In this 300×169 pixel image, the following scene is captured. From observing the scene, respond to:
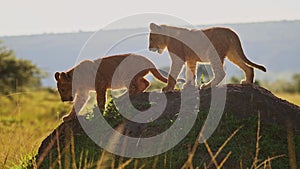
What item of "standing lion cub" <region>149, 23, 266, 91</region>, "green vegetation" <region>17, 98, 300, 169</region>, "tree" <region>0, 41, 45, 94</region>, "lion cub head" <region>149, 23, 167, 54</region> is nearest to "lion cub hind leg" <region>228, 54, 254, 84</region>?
"standing lion cub" <region>149, 23, 266, 91</region>

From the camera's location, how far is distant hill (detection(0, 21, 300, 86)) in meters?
8.84

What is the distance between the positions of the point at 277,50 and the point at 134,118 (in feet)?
253

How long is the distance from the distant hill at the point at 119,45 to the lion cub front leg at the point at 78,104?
0.56 m

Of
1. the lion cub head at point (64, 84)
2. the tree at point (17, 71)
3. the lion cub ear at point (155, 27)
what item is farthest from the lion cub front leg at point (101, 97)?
the tree at point (17, 71)

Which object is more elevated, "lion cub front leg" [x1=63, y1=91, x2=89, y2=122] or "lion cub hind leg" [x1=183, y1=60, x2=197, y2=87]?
"lion cub hind leg" [x1=183, y1=60, x2=197, y2=87]

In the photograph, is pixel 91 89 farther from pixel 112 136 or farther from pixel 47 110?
pixel 47 110

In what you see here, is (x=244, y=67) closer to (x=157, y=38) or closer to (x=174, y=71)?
(x=174, y=71)

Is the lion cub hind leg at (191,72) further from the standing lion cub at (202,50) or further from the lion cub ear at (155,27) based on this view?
the lion cub ear at (155,27)

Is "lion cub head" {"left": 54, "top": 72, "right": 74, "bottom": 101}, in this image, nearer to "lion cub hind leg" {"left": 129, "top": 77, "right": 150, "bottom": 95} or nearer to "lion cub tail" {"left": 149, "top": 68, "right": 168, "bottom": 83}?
"lion cub hind leg" {"left": 129, "top": 77, "right": 150, "bottom": 95}

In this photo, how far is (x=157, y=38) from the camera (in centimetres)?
852

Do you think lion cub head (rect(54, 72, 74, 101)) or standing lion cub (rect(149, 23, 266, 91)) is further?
lion cub head (rect(54, 72, 74, 101))

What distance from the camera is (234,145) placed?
23.4ft

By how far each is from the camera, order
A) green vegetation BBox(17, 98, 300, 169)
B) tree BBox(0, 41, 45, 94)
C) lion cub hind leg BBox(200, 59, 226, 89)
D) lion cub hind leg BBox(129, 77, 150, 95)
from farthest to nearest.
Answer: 1. tree BBox(0, 41, 45, 94)
2. lion cub hind leg BBox(129, 77, 150, 95)
3. lion cub hind leg BBox(200, 59, 226, 89)
4. green vegetation BBox(17, 98, 300, 169)

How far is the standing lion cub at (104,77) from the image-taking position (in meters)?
8.40
